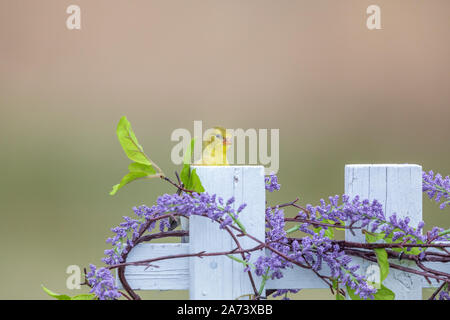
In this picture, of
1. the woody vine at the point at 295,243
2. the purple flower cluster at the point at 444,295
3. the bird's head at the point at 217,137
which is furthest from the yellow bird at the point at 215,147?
the purple flower cluster at the point at 444,295

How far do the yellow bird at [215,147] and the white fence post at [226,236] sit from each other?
0.15 meters

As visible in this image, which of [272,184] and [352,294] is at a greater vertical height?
[272,184]

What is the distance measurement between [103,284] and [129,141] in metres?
0.17

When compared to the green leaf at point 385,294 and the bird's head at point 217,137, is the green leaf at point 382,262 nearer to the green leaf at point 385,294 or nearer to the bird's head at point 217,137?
the green leaf at point 385,294

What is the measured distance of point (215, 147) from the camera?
769mm

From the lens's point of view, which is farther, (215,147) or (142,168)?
(215,147)

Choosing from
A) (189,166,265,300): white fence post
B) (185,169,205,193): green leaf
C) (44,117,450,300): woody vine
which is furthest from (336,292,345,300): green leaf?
(185,169,205,193): green leaf

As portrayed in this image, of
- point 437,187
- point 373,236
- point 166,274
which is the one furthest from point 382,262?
point 166,274

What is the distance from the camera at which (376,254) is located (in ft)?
2.01

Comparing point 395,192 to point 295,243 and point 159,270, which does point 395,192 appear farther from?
point 159,270

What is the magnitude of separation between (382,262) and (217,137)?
31cm

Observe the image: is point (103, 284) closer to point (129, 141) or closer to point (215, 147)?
point (129, 141)

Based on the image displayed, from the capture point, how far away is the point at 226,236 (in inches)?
24.5

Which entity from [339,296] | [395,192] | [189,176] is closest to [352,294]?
[339,296]
